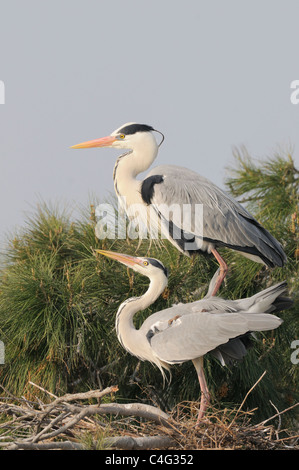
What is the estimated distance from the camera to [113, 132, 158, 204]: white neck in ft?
19.1

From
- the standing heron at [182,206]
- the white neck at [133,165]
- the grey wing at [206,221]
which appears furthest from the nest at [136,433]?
the white neck at [133,165]

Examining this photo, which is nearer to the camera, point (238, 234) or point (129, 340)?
point (129, 340)

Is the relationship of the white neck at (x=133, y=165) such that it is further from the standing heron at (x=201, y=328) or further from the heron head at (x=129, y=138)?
the standing heron at (x=201, y=328)

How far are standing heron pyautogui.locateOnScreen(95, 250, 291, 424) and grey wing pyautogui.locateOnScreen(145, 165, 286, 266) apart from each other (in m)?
0.68

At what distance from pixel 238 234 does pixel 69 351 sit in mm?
1532

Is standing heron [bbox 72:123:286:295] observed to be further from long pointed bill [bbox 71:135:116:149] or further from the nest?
the nest

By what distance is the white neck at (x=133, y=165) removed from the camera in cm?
581

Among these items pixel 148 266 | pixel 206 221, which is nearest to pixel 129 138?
pixel 206 221

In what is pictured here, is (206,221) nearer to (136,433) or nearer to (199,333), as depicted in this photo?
(199,333)

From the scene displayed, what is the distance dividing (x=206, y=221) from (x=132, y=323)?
100cm

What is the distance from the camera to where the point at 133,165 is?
5848 millimetres
